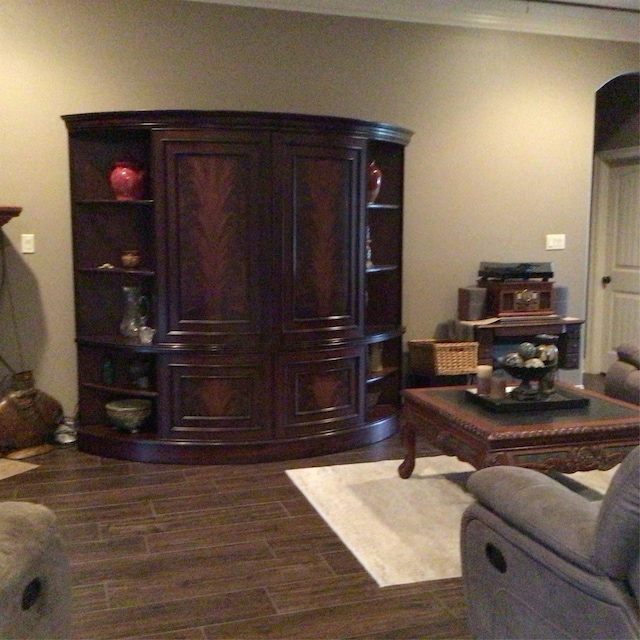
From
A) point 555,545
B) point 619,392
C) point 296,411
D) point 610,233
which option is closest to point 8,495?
point 296,411

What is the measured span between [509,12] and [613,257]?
2.47 m

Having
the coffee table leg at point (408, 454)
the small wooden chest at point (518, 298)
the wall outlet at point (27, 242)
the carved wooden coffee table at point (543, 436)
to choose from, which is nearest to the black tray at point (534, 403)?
the carved wooden coffee table at point (543, 436)

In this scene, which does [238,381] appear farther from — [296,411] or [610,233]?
[610,233]

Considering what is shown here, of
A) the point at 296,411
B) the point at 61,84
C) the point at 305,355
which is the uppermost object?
the point at 61,84

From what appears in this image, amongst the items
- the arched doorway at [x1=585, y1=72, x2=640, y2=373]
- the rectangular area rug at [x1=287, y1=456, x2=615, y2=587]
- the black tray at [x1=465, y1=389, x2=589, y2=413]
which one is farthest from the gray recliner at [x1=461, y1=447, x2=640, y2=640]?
the arched doorway at [x1=585, y1=72, x2=640, y2=373]

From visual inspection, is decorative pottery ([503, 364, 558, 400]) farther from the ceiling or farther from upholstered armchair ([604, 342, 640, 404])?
the ceiling

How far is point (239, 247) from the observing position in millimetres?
4113

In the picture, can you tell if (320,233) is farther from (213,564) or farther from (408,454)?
(213,564)

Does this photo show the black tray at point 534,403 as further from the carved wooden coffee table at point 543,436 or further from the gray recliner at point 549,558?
the gray recliner at point 549,558

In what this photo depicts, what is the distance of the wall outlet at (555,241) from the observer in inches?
216

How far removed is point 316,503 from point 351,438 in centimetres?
94

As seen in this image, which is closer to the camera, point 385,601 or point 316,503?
→ point 385,601

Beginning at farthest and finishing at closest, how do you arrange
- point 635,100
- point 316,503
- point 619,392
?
point 635,100 < point 619,392 < point 316,503

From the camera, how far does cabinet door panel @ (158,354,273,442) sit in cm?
414
